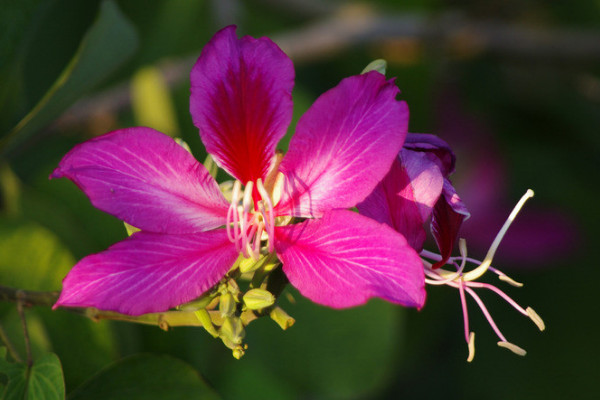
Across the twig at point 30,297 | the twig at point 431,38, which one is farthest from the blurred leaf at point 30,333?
the twig at point 431,38

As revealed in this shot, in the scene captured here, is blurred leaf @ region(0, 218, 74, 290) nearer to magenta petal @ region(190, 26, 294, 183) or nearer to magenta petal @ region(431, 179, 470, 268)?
magenta petal @ region(190, 26, 294, 183)

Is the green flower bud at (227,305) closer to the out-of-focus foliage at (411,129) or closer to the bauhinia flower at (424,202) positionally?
the bauhinia flower at (424,202)

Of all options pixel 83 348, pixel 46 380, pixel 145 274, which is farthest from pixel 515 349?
pixel 83 348

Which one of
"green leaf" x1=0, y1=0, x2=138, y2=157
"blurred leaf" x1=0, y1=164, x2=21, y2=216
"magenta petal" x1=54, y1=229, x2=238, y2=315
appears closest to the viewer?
"magenta petal" x1=54, y1=229, x2=238, y2=315

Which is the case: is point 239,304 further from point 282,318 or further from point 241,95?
point 241,95

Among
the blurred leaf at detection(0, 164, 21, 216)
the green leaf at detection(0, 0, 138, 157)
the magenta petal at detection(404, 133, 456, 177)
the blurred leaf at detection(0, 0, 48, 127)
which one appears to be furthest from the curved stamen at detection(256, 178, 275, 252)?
the blurred leaf at detection(0, 164, 21, 216)

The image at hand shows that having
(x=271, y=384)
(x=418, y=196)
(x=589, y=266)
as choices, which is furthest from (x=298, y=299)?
(x=589, y=266)

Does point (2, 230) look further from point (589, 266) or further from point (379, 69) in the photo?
point (589, 266)
